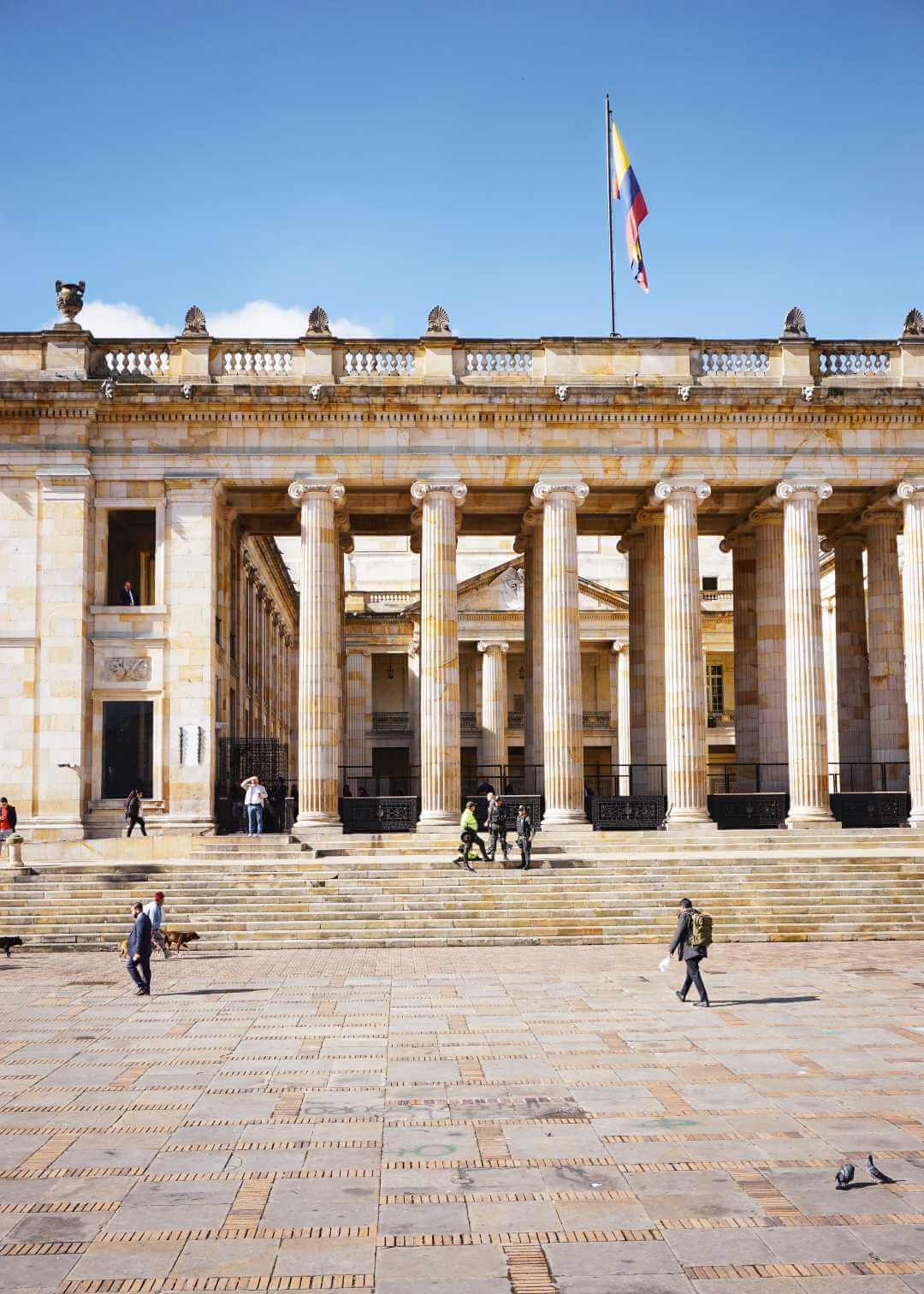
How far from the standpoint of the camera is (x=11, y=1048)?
15.0 meters

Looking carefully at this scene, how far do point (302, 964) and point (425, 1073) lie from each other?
8.91 m

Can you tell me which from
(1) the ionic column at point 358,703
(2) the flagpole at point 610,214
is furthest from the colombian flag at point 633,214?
(1) the ionic column at point 358,703

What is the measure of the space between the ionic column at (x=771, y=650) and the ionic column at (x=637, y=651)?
11.5 feet

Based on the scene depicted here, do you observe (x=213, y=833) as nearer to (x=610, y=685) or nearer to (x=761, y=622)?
(x=761, y=622)

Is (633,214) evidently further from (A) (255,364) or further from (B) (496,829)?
(B) (496,829)

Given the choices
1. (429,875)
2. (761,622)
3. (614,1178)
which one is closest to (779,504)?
(761,622)

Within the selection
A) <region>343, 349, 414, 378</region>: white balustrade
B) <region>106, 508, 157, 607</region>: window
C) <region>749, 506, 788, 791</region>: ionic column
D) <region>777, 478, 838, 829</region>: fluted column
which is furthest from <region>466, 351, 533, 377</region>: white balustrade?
<region>106, 508, 157, 607</region>: window

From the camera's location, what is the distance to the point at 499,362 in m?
34.6

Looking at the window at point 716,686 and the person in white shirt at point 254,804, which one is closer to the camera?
the person in white shirt at point 254,804

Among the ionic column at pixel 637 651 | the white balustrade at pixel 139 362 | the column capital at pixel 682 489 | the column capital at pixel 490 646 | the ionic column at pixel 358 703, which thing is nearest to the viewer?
the white balustrade at pixel 139 362

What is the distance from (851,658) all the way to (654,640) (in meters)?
6.43

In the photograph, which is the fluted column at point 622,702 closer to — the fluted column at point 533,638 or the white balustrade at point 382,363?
the fluted column at point 533,638

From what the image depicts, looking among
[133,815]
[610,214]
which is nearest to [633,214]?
[610,214]

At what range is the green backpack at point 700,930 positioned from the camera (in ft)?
59.0
